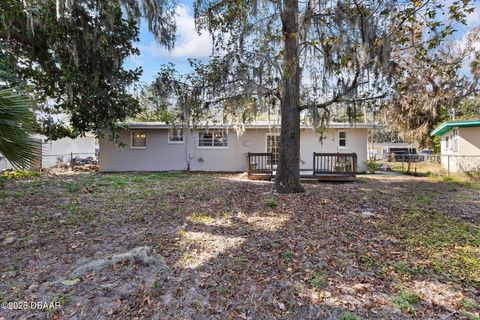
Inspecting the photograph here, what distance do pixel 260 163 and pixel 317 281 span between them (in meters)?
8.95

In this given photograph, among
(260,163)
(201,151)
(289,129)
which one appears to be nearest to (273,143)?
(260,163)

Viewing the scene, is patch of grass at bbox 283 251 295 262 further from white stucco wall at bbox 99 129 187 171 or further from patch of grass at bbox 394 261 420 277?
white stucco wall at bbox 99 129 187 171

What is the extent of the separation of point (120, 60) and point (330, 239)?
6885mm

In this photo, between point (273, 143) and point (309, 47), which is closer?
point (309, 47)

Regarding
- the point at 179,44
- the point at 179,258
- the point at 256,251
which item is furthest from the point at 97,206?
the point at 179,44

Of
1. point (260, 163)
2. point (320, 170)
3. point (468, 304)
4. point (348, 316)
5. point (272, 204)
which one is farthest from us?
point (260, 163)

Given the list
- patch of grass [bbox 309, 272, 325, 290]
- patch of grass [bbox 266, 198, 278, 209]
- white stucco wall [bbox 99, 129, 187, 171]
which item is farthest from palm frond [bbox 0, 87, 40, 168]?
white stucco wall [bbox 99, 129, 187, 171]

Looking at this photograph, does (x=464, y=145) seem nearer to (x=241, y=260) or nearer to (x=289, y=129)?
(x=289, y=129)

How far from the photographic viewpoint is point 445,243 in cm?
422

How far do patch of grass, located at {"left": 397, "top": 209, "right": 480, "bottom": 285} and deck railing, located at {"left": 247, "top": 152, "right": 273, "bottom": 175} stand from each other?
623cm

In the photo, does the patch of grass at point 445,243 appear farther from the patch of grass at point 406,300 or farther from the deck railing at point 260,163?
the deck railing at point 260,163

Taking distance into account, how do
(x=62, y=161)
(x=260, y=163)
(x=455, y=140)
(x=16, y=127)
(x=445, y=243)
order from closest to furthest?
1. (x=16, y=127)
2. (x=445, y=243)
3. (x=260, y=163)
4. (x=455, y=140)
5. (x=62, y=161)

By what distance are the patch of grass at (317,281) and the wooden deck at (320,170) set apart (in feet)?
25.8

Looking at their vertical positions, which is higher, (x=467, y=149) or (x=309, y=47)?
(x=309, y=47)
